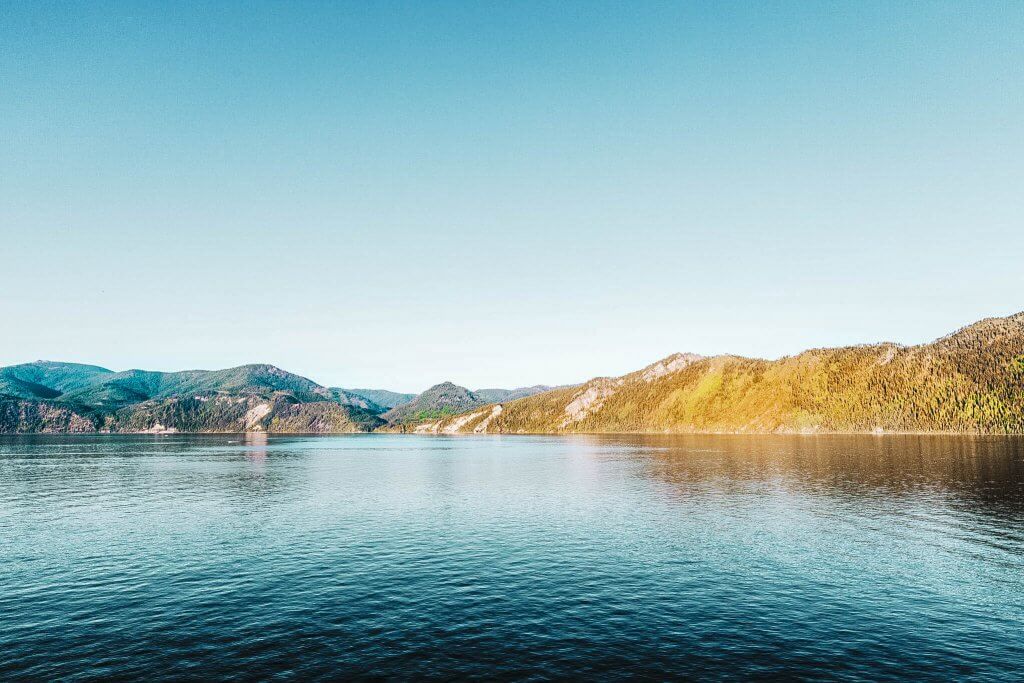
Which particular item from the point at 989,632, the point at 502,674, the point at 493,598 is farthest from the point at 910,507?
the point at 502,674

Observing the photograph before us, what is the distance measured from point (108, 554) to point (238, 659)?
32.5 metres

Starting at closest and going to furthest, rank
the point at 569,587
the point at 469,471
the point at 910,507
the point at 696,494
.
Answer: the point at 569,587 → the point at 910,507 → the point at 696,494 → the point at 469,471

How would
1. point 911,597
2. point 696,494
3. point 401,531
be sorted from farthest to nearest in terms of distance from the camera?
point 696,494
point 401,531
point 911,597

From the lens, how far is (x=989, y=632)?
115 ft

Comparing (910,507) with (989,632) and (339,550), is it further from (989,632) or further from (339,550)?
(339,550)

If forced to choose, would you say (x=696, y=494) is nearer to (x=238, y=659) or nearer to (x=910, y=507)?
(x=910, y=507)

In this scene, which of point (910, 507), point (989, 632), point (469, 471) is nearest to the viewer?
point (989, 632)

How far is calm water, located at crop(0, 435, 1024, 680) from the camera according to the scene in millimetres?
31297

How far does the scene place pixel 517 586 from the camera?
44.7 meters

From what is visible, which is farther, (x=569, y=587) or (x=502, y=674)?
(x=569, y=587)

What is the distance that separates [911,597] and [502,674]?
100 ft

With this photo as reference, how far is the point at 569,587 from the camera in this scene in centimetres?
4438

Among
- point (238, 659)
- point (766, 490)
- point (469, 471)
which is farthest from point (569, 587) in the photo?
point (469, 471)

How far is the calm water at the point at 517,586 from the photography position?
103ft
